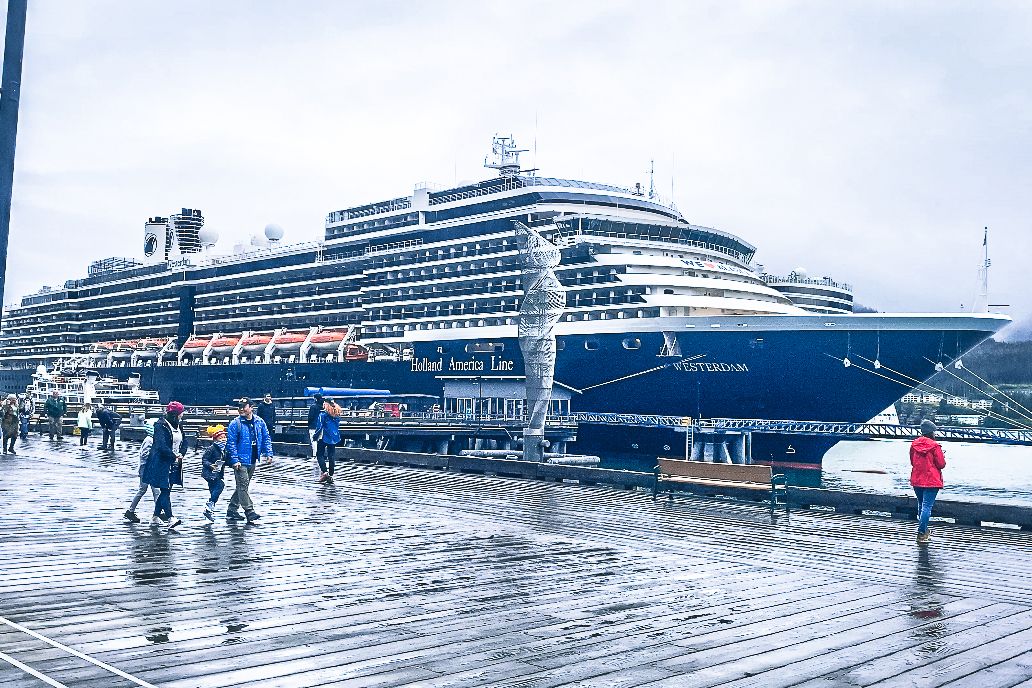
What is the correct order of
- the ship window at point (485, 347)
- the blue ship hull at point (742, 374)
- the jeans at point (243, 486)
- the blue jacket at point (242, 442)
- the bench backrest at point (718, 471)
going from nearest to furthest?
the blue jacket at point (242, 442) → the jeans at point (243, 486) → the bench backrest at point (718, 471) → the blue ship hull at point (742, 374) → the ship window at point (485, 347)

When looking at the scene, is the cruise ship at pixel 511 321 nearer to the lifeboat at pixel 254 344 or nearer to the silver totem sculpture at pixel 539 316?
the lifeboat at pixel 254 344

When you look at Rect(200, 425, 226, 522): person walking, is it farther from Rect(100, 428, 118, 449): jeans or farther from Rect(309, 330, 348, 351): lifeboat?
Rect(309, 330, 348, 351): lifeboat

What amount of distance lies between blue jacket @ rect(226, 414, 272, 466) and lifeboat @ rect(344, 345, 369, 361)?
135ft

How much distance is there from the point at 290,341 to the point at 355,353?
645 centimetres

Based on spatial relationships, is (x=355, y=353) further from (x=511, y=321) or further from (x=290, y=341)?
(x=511, y=321)

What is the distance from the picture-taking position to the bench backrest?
1437 centimetres

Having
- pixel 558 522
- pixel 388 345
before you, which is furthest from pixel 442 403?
pixel 558 522

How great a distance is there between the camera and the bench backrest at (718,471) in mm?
14367

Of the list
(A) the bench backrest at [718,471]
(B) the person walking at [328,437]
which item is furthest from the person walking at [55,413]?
(A) the bench backrest at [718,471]

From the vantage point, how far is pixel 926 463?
1144 cm

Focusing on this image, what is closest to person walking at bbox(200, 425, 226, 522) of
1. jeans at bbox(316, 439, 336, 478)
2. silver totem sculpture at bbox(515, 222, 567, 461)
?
jeans at bbox(316, 439, 336, 478)

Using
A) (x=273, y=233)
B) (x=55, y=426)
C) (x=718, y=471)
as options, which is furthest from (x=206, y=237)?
(x=718, y=471)

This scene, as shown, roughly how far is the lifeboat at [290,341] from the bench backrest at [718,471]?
44.5 meters

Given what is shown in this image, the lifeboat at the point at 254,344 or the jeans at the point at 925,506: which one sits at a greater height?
the lifeboat at the point at 254,344
